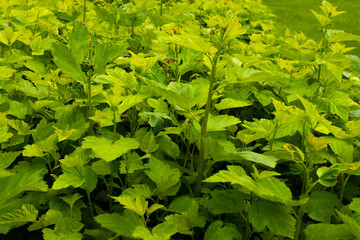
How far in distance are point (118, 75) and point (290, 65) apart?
1.19 meters

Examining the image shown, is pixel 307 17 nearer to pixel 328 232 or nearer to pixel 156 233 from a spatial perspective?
pixel 328 232

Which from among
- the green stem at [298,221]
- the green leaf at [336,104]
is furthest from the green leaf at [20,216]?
the green leaf at [336,104]

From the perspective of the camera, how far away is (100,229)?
1245mm

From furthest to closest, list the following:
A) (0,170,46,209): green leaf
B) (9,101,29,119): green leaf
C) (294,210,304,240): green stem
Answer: (9,101,29,119): green leaf
(294,210,304,240): green stem
(0,170,46,209): green leaf

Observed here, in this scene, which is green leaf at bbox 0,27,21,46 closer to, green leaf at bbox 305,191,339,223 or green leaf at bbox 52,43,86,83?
green leaf at bbox 52,43,86,83

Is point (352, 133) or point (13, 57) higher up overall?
point (13, 57)

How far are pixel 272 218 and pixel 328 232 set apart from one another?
0.20m

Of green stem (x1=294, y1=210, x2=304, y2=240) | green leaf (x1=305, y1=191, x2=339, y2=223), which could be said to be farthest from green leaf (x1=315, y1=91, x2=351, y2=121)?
green stem (x1=294, y1=210, x2=304, y2=240)

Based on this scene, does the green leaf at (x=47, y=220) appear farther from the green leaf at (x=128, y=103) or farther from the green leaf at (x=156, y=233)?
the green leaf at (x=128, y=103)

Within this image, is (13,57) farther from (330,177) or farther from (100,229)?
(330,177)

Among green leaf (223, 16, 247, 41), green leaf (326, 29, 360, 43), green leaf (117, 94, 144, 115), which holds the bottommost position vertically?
green leaf (117, 94, 144, 115)

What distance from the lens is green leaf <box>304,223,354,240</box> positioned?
115 centimetres

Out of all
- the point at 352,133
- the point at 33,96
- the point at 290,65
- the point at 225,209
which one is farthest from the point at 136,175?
the point at 290,65

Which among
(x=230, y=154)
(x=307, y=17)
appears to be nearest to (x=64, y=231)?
(x=230, y=154)
